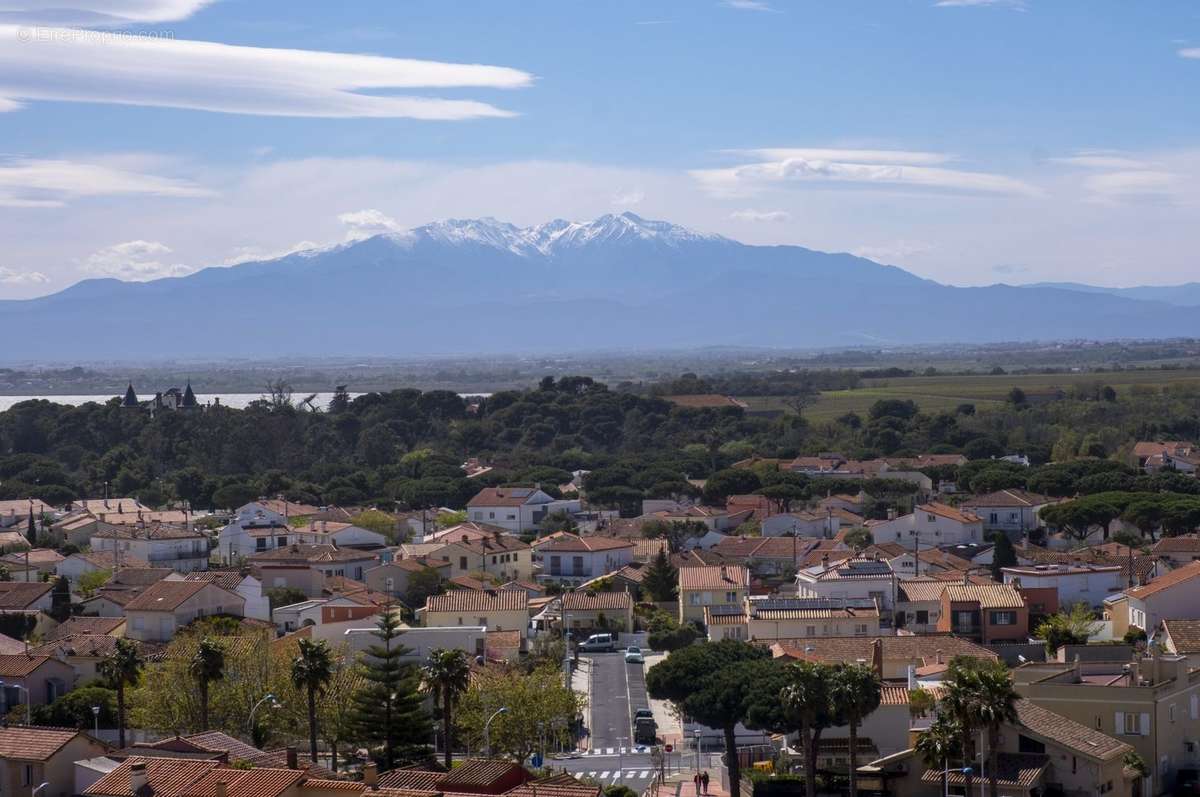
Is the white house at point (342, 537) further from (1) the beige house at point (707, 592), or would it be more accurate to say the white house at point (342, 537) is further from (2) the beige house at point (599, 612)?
(1) the beige house at point (707, 592)

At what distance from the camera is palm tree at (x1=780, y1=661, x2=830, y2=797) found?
34219 mm

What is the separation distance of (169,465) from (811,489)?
4696cm

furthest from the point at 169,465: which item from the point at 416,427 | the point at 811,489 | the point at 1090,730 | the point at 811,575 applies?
the point at 1090,730

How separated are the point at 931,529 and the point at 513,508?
21193 mm

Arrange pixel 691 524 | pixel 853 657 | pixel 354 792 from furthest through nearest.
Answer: pixel 691 524 < pixel 853 657 < pixel 354 792

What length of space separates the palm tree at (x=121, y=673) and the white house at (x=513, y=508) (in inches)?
1676

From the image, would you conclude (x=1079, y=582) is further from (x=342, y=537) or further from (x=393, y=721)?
(x=342, y=537)

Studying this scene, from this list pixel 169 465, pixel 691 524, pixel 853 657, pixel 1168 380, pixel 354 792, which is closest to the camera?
pixel 354 792

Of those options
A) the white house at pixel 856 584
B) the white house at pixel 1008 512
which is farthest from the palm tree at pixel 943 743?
the white house at pixel 1008 512

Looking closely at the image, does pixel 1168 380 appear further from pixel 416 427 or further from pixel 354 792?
pixel 354 792

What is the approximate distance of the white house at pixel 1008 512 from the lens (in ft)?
261

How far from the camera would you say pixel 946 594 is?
5441 centimetres

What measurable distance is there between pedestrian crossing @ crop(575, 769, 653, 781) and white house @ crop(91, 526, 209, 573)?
33.8m

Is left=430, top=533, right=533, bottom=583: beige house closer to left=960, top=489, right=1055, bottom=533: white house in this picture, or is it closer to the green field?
left=960, top=489, right=1055, bottom=533: white house
